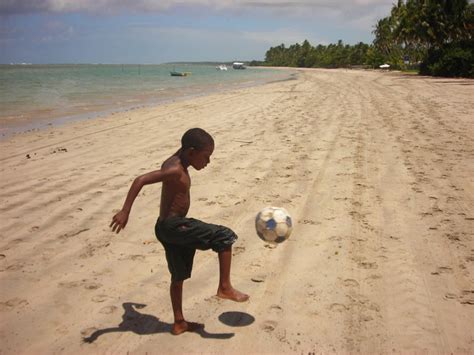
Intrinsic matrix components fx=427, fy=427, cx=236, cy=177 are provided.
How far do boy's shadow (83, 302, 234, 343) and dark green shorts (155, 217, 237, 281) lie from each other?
481mm

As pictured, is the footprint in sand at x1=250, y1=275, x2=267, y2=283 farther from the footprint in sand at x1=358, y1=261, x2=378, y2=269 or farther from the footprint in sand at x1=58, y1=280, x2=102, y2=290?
the footprint in sand at x1=58, y1=280, x2=102, y2=290

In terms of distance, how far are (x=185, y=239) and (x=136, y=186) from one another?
1.64 feet

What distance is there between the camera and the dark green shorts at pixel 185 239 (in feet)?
9.48

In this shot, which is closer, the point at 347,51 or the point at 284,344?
the point at 284,344

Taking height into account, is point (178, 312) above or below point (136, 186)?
below

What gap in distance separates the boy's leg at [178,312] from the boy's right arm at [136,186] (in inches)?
24.2

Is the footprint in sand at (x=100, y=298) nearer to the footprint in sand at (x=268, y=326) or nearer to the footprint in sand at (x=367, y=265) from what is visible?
the footprint in sand at (x=268, y=326)

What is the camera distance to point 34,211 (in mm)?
5602

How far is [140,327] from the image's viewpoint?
321 centimetres

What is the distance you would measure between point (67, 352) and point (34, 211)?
10.3 feet

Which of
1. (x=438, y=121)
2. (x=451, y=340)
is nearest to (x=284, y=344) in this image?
(x=451, y=340)

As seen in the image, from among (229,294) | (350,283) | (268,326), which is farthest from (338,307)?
(229,294)

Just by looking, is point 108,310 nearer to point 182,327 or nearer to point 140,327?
point 140,327

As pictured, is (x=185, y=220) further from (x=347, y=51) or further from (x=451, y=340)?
(x=347, y=51)
